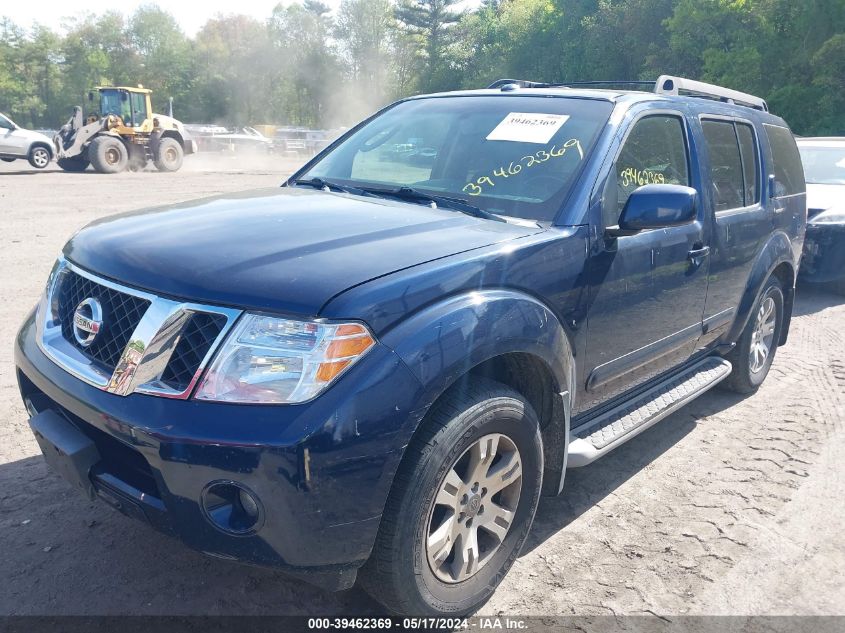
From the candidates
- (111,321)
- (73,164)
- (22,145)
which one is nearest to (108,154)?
(73,164)

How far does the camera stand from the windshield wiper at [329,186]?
11.2 feet

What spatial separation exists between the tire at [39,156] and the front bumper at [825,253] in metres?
21.5

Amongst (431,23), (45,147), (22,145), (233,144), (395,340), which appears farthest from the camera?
(431,23)

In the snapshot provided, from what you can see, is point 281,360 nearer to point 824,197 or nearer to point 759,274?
point 759,274

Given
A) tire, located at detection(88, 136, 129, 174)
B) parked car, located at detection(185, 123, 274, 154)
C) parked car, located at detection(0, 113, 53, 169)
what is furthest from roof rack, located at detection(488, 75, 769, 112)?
parked car, located at detection(185, 123, 274, 154)

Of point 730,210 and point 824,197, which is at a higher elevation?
point 730,210

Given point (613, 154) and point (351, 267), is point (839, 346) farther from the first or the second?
point (351, 267)

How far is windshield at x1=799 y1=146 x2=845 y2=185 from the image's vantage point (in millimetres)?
8930

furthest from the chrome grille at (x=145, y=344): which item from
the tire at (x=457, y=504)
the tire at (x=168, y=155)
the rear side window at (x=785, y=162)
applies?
the tire at (x=168, y=155)

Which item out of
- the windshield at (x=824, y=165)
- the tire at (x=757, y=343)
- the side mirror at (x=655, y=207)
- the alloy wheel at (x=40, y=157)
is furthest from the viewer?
the alloy wheel at (x=40, y=157)

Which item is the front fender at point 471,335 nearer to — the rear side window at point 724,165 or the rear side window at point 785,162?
the rear side window at point 724,165

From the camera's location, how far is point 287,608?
264 centimetres

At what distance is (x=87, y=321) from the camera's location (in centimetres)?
241

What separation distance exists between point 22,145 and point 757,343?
22.5 metres
